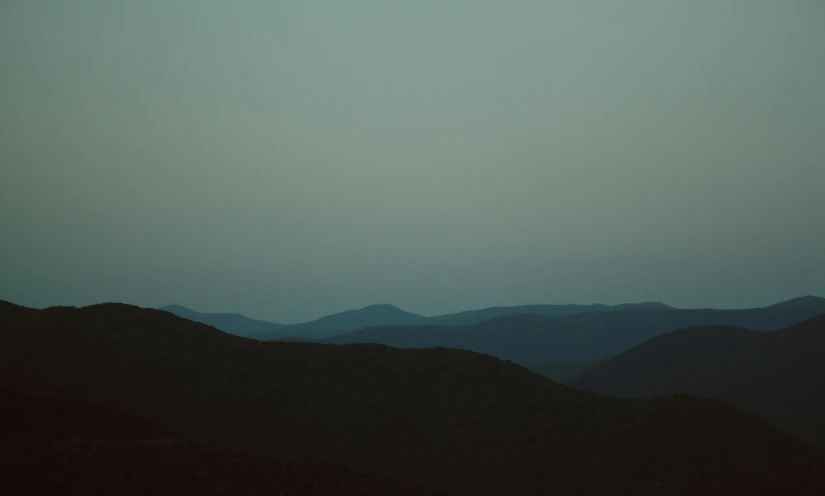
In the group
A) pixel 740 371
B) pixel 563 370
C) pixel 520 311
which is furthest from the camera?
pixel 520 311

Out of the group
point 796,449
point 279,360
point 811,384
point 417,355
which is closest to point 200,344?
point 279,360

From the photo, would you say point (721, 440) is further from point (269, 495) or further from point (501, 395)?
point (269, 495)

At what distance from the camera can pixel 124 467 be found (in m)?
14.3

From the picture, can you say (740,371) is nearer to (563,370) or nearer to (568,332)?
(563,370)

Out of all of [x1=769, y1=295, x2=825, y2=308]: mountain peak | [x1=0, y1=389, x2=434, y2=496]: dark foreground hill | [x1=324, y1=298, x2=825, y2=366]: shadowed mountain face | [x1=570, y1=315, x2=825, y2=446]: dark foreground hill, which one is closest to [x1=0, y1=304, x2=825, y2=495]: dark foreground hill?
[x1=0, y1=389, x2=434, y2=496]: dark foreground hill

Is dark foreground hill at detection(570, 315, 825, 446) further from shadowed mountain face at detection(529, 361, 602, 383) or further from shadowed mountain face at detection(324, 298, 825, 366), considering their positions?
shadowed mountain face at detection(324, 298, 825, 366)

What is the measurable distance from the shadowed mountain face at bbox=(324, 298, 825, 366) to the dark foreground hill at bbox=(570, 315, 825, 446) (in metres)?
39.9

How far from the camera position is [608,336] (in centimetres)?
10469

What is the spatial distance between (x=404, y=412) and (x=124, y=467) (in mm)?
14451

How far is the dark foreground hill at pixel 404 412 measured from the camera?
72.3 feet

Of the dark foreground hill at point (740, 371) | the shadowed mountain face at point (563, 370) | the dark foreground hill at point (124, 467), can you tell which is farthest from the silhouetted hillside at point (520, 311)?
the dark foreground hill at point (124, 467)

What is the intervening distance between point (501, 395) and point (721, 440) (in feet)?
29.2

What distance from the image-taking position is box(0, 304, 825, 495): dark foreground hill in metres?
22.0

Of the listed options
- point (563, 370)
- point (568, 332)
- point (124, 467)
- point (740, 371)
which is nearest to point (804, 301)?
point (568, 332)
